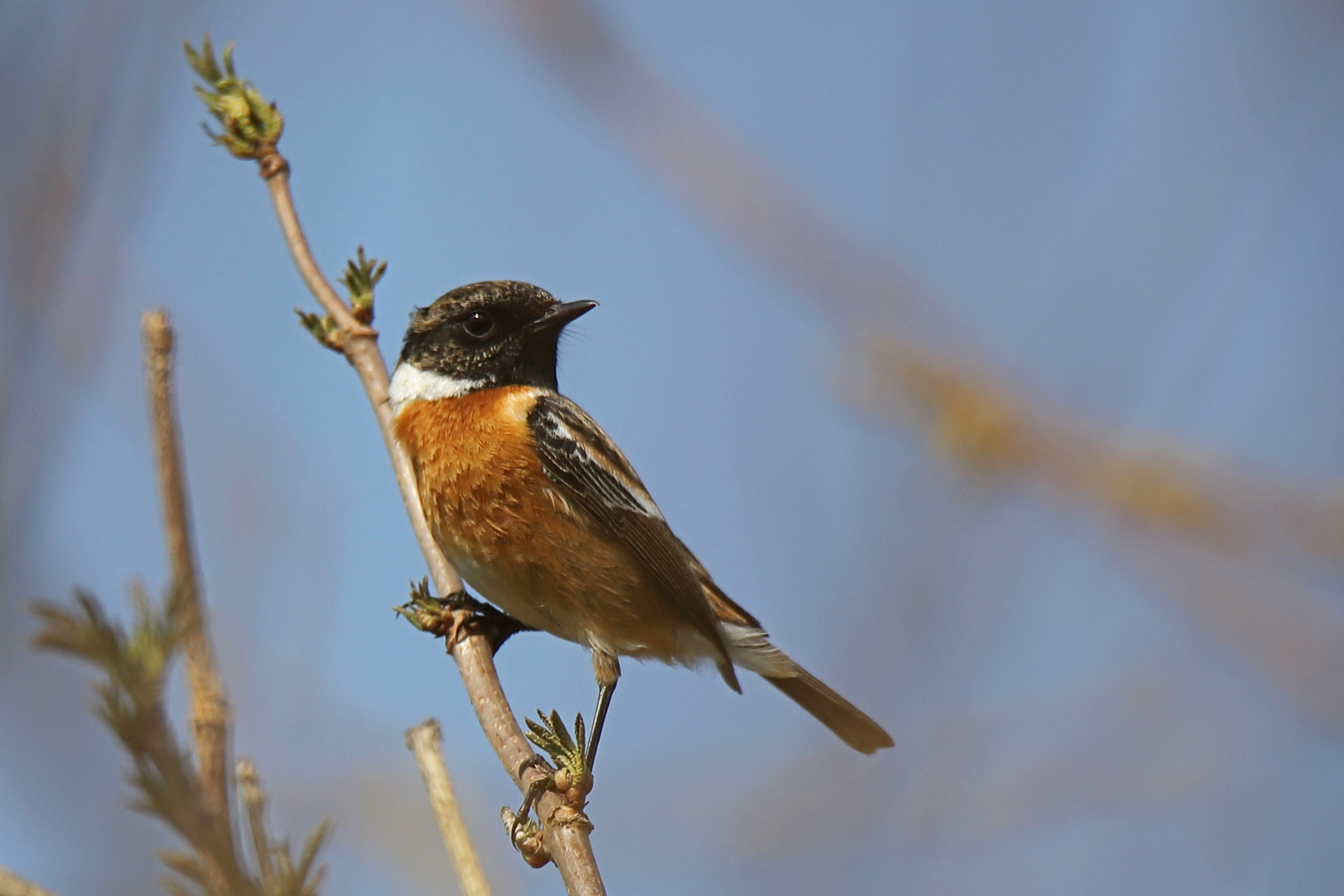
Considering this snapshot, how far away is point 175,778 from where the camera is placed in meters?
1.19

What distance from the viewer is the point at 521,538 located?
5.05 meters

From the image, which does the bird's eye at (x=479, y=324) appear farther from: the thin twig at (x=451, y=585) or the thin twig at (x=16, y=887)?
the thin twig at (x=16, y=887)

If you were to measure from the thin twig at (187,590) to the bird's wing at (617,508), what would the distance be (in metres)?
2.61

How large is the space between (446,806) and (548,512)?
2.44m

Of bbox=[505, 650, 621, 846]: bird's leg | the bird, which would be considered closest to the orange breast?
the bird

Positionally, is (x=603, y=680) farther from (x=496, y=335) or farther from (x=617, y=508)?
(x=496, y=335)

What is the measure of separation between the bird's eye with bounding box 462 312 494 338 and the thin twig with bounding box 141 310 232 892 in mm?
3070

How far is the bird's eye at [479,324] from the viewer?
19.6ft

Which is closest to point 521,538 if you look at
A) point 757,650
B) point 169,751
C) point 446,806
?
point 757,650

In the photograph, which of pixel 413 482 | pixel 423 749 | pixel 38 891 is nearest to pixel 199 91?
pixel 413 482

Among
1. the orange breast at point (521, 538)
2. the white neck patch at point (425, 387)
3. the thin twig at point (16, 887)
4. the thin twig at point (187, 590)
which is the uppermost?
the white neck patch at point (425, 387)

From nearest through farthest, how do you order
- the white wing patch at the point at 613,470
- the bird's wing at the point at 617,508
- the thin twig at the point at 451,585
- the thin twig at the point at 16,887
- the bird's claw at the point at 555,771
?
the thin twig at the point at 16,887 < the thin twig at the point at 451,585 < the bird's claw at the point at 555,771 < the bird's wing at the point at 617,508 < the white wing patch at the point at 613,470

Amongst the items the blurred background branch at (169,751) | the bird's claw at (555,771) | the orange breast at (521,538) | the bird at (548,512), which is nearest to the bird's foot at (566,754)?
the bird's claw at (555,771)

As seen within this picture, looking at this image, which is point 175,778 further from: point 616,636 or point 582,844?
point 616,636
